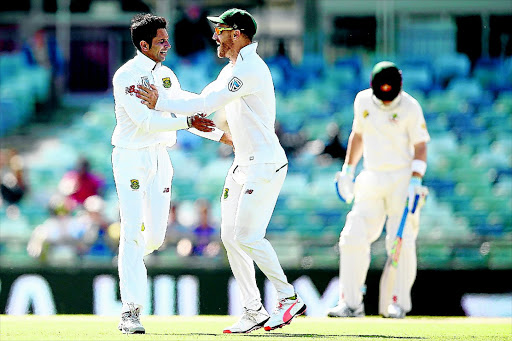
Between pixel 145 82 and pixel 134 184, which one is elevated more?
pixel 145 82

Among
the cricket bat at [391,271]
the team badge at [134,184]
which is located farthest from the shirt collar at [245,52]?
the cricket bat at [391,271]

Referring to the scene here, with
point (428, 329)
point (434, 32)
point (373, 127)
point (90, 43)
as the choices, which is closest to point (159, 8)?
point (90, 43)

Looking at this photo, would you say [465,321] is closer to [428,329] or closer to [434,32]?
[428,329]

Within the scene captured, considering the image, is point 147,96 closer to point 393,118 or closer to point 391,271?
point 393,118

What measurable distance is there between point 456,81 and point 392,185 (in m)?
8.71

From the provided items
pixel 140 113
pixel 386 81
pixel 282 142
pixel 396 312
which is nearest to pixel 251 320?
pixel 140 113

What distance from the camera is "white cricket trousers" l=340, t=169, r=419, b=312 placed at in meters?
10.1

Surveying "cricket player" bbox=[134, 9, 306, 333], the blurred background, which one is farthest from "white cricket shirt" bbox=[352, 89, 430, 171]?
"cricket player" bbox=[134, 9, 306, 333]

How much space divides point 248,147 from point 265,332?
4.21 feet

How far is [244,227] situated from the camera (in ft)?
25.8

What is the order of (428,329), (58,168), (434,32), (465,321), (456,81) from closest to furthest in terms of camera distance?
(428,329) → (465,321) → (58,168) → (456,81) → (434,32)

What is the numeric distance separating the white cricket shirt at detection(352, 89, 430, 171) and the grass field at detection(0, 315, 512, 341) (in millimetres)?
1420

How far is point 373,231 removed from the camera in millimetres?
10219

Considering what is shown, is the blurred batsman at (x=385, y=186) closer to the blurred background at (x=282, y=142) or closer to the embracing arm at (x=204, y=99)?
the blurred background at (x=282, y=142)
